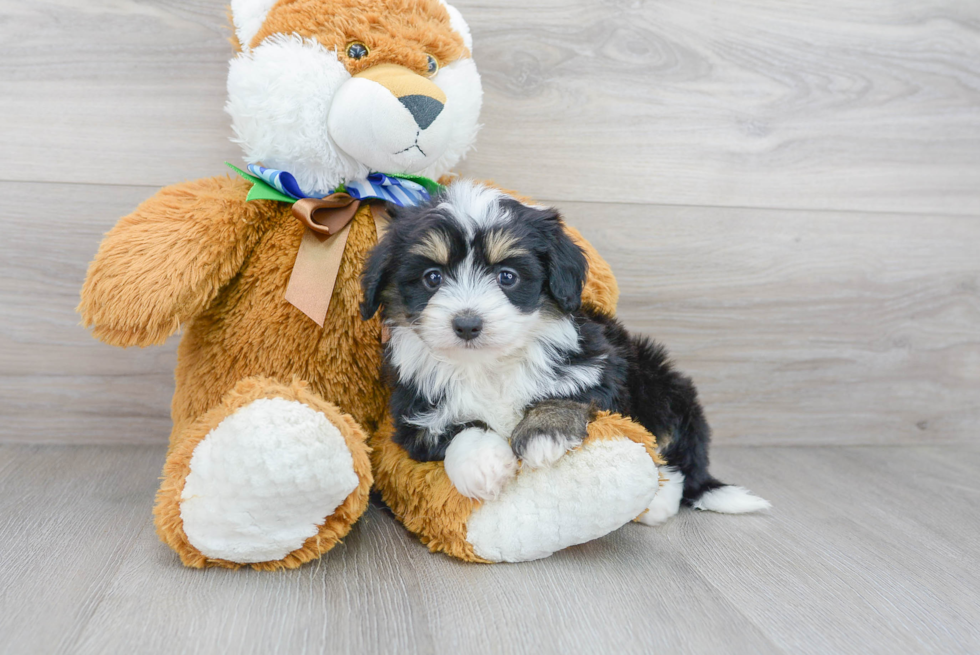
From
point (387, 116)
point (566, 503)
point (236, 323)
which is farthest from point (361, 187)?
point (566, 503)

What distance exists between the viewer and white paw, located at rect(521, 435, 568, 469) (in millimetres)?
1349

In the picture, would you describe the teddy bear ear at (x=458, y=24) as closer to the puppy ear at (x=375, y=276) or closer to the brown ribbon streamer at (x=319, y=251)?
the brown ribbon streamer at (x=319, y=251)

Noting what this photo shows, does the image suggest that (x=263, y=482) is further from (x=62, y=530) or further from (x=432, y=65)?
(x=432, y=65)

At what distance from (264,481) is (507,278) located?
22.5 inches

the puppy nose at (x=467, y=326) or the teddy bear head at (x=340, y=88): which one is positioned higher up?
the teddy bear head at (x=340, y=88)

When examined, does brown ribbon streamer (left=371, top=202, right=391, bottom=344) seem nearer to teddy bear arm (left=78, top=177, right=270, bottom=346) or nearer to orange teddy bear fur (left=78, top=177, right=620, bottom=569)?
orange teddy bear fur (left=78, top=177, right=620, bottom=569)

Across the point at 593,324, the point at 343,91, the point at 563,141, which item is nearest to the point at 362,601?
the point at 593,324

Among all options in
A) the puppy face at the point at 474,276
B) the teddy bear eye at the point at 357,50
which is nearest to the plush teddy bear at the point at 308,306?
the teddy bear eye at the point at 357,50

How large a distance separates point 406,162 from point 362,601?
902 millimetres

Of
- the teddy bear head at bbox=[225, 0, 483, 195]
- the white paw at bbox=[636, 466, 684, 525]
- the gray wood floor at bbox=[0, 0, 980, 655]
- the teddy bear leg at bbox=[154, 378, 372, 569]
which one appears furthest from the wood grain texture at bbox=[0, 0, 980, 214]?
the teddy bear leg at bbox=[154, 378, 372, 569]

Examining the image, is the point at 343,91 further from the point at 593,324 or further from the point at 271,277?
the point at 593,324

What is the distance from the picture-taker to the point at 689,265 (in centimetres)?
228

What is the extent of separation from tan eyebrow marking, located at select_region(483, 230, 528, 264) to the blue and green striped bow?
30cm

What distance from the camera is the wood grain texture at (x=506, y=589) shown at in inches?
46.1
